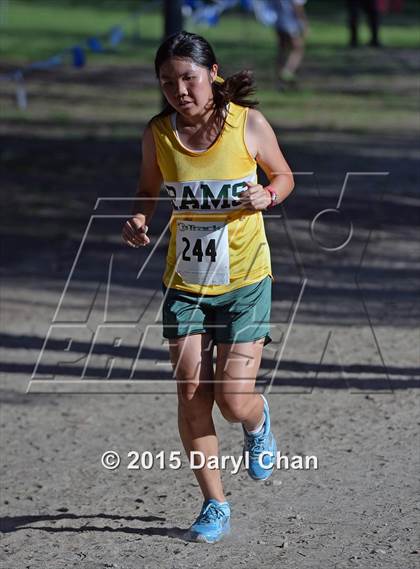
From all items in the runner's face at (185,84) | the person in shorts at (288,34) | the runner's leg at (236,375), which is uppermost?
the runner's face at (185,84)

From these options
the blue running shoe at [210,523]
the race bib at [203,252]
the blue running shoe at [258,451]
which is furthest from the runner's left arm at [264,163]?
the blue running shoe at [210,523]

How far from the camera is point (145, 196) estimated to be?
16.4ft

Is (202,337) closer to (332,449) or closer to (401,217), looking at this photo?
(332,449)

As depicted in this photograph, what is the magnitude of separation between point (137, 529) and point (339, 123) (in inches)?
510

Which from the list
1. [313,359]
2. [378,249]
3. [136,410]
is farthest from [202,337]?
[378,249]

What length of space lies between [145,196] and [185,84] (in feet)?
1.77

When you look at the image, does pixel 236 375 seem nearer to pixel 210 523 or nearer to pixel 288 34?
pixel 210 523

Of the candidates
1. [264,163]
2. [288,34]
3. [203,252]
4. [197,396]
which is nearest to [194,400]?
[197,396]

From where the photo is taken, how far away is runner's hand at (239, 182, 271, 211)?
4684mm

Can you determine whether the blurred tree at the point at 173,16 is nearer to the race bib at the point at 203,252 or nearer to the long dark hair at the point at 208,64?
the long dark hair at the point at 208,64

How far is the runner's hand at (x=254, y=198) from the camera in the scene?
4.68 metres

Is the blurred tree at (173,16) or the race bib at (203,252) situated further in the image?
the blurred tree at (173,16)

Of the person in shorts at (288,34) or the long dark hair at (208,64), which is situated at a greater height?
the long dark hair at (208,64)

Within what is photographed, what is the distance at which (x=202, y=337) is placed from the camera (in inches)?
195
